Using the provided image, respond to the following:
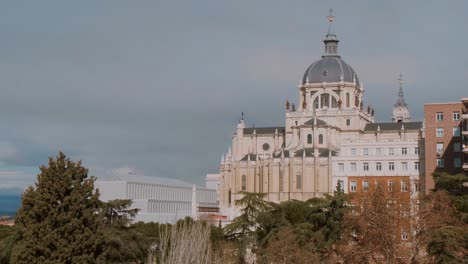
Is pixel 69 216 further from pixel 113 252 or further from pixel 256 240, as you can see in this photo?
pixel 256 240

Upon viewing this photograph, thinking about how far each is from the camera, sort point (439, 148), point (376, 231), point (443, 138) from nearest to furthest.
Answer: point (376, 231)
point (443, 138)
point (439, 148)

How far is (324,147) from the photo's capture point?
12300cm

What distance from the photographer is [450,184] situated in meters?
75.1

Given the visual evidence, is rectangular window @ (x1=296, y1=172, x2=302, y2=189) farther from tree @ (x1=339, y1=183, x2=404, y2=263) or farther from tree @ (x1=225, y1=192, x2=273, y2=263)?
tree @ (x1=339, y1=183, x2=404, y2=263)

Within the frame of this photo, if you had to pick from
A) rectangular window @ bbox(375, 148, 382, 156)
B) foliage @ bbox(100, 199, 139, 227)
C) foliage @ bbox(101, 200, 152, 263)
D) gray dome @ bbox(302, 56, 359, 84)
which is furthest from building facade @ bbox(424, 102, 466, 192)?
foliage @ bbox(100, 199, 139, 227)

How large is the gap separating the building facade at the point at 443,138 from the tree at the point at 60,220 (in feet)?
192

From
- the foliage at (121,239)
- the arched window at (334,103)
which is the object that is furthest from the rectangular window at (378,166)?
the foliage at (121,239)

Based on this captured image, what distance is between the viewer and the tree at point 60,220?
38.3 meters

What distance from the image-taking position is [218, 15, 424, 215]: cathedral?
111312mm

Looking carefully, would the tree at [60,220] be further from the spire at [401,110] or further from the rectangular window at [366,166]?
the spire at [401,110]

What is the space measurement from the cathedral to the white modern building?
455 cm

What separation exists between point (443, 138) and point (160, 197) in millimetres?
43605

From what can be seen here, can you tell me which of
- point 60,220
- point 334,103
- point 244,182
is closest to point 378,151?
point 334,103

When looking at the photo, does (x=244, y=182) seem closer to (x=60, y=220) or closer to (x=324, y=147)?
(x=324, y=147)
